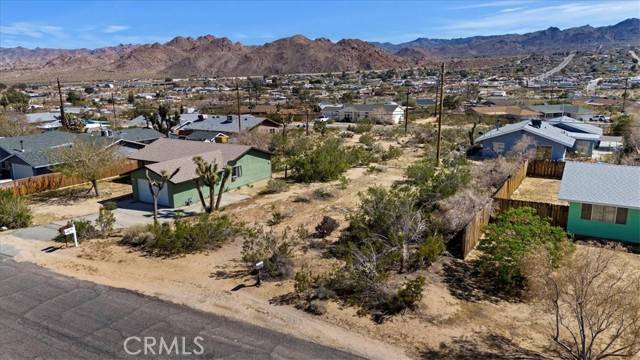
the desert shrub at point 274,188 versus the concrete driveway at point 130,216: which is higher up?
the desert shrub at point 274,188

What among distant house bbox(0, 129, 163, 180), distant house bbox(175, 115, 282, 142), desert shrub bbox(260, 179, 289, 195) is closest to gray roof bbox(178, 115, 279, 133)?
distant house bbox(175, 115, 282, 142)

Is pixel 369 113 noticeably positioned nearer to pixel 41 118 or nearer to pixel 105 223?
pixel 41 118

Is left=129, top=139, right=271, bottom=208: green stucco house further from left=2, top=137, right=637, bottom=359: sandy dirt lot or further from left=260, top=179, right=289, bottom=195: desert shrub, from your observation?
left=2, top=137, right=637, bottom=359: sandy dirt lot

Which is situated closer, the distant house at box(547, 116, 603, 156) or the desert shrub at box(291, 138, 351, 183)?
the desert shrub at box(291, 138, 351, 183)

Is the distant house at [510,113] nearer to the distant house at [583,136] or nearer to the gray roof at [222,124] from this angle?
the distant house at [583,136]

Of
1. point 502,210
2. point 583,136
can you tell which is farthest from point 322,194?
point 583,136

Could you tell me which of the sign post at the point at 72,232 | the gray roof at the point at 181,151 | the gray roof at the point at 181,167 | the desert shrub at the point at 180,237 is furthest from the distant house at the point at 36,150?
the desert shrub at the point at 180,237
